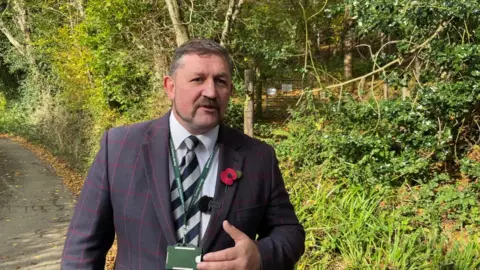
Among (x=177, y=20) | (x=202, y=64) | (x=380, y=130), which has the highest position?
(x=177, y=20)

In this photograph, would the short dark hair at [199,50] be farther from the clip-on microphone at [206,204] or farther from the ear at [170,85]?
the clip-on microphone at [206,204]

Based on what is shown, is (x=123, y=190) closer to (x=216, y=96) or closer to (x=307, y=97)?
(x=216, y=96)

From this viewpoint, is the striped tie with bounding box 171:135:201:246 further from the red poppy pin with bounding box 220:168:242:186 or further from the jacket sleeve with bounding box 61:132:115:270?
the jacket sleeve with bounding box 61:132:115:270

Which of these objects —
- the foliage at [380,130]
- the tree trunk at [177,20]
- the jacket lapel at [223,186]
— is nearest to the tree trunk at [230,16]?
the foliage at [380,130]

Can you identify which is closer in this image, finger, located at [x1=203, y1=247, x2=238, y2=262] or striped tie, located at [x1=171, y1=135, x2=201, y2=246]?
finger, located at [x1=203, y1=247, x2=238, y2=262]

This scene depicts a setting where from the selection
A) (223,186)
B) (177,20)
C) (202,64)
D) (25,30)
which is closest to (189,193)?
(223,186)

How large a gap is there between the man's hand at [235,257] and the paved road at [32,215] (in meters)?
5.77

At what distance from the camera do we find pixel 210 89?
170cm

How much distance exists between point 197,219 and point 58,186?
11780mm

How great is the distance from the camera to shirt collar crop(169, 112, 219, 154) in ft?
6.03

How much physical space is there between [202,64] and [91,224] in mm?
734

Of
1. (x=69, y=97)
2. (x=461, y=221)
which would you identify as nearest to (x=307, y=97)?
(x=461, y=221)

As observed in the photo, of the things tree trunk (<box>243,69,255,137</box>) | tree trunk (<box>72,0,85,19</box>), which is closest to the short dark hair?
tree trunk (<box>243,69,255,137</box>)

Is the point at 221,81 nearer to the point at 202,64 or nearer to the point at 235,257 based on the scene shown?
the point at 202,64
